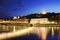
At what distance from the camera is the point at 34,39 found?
29.4 meters

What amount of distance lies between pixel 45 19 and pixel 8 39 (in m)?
56.1

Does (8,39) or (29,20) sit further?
(29,20)

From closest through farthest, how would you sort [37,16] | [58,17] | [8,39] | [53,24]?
[8,39] < [53,24] < [58,17] < [37,16]

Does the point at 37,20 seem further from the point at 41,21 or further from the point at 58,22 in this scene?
the point at 58,22

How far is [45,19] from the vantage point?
83812 mm

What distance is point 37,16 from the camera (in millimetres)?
89500

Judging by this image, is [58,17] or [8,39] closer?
[8,39]

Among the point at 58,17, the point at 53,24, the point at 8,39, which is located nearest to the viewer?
the point at 8,39

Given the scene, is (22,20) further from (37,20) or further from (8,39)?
(8,39)

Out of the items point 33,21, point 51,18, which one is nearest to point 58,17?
point 51,18

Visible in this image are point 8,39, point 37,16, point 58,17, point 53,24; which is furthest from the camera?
point 37,16

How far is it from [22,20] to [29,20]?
5.94 metres

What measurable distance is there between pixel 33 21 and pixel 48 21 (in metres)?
4.50

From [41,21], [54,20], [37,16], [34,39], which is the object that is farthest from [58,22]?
[34,39]
